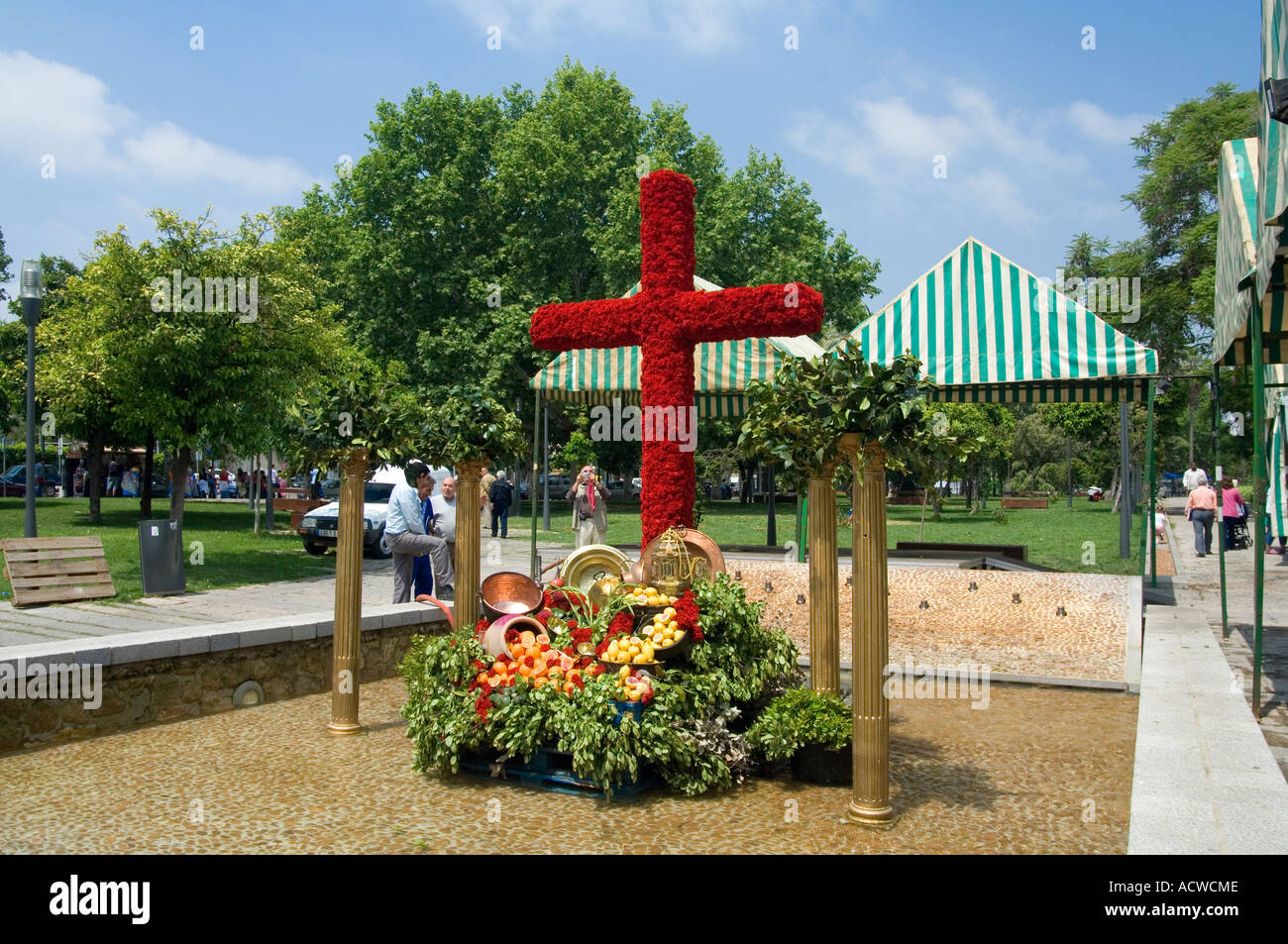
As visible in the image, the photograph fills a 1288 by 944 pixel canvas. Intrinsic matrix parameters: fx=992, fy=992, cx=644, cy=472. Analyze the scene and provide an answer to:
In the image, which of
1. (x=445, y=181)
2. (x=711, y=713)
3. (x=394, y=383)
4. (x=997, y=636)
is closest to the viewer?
(x=711, y=713)

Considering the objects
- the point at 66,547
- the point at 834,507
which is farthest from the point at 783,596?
the point at 66,547

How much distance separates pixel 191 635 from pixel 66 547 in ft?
19.6

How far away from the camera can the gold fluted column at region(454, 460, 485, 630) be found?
7.43 meters

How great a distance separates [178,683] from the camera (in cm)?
703

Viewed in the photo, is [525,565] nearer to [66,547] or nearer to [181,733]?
[66,547]

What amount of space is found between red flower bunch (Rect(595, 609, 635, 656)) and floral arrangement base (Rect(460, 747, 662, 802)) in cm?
69

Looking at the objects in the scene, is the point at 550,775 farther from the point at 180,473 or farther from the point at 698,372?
the point at 180,473

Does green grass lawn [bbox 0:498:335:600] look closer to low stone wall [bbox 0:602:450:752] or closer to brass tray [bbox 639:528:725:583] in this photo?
low stone wall [bbox 0:602:450:752]

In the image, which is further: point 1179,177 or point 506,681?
point 1179,177

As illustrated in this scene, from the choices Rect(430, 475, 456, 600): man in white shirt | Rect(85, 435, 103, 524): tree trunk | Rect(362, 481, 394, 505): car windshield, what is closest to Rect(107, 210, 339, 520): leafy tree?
Rect(430, 475, 456, 600): man in white shirt

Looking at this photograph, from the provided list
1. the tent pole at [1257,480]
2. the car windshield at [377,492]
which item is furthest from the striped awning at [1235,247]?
the car windshield at [377,492]

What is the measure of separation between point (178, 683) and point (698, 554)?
12.5 ft

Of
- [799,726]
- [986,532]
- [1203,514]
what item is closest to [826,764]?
[799,726]

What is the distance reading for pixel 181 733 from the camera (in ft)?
21.9
